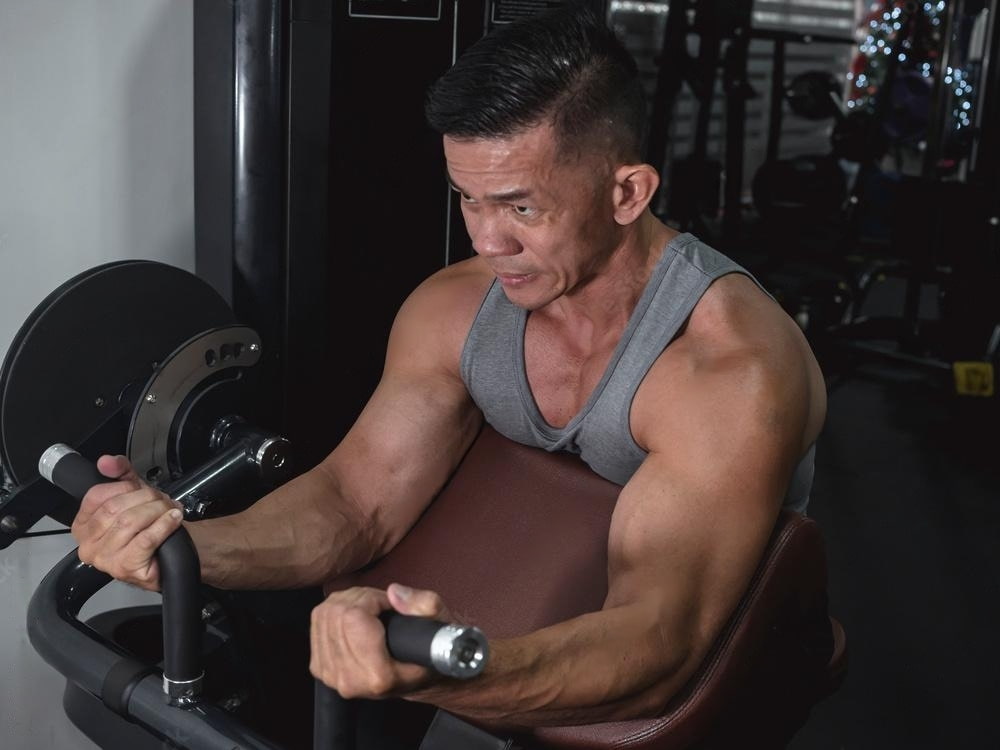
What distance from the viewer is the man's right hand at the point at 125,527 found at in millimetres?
1114

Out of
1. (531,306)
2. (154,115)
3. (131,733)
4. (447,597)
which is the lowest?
(131,733)

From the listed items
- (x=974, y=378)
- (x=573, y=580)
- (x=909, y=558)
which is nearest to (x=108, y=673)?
(x=573, y=580)

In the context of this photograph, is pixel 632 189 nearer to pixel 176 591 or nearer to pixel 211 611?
pixel 176 591

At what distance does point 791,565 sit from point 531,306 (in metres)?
0.40

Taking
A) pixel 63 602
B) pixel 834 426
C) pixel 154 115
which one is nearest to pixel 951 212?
pixel 834 426

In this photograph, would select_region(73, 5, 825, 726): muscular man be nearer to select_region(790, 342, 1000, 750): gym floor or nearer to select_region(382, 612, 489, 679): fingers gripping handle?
select_region(382, 612, 489, 679): fingers gripping handle

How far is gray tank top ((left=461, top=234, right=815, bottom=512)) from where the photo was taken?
1.37m

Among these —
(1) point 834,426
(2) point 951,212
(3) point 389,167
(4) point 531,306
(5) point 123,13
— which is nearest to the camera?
(4) point 531,306

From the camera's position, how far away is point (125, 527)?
3.67ft

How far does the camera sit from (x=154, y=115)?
6.03ft

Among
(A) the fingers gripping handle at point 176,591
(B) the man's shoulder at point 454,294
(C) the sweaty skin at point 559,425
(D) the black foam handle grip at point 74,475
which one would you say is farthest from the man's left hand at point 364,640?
(B) the man's shoulder at point 454,294

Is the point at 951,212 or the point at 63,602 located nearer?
the point at 63,602

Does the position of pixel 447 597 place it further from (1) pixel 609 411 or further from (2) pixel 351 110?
(2) pixel 351 110

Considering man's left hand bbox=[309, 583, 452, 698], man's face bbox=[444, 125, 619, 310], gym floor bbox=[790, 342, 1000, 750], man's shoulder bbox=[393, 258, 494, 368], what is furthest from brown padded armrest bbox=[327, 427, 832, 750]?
gym floor bbox=[790, 342, 1000, 750]
